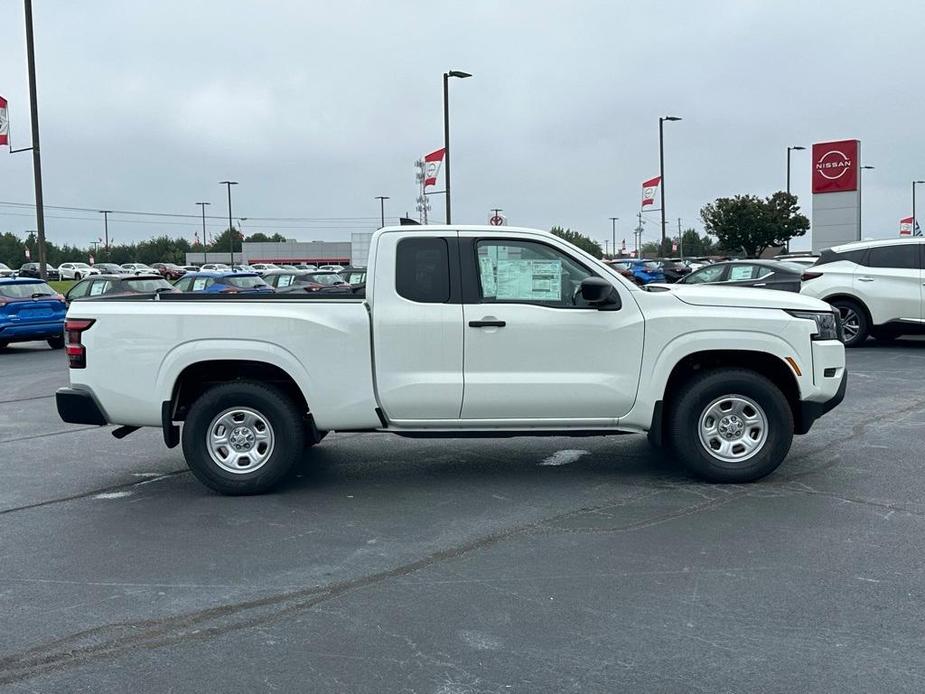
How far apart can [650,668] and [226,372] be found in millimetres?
4277

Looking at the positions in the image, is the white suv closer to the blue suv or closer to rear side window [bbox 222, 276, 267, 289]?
the blue suv

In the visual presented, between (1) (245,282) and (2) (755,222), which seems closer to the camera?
(1) (245,282)

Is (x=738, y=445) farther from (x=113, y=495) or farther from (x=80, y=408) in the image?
(x=80, y=408)

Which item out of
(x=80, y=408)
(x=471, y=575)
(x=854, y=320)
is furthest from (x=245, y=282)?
(x=471, y=575)

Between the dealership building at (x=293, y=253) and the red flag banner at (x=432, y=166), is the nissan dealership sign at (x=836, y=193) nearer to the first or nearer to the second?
the red flag banner at (x=432, y=166)

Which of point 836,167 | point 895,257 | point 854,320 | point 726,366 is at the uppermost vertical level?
point 836,167

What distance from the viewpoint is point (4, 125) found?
2519 cm

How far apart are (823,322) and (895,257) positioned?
9.64 metres

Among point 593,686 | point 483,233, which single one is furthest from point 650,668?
point 483,233

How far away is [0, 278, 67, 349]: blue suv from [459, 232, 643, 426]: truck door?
15.0 meters

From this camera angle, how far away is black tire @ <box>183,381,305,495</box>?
702 cm

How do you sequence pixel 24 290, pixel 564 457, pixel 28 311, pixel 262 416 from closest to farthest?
pixel 262 416 < pixel 564 457 < pixel 28 311 < pixel 24 290

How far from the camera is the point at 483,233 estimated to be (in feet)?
23.6

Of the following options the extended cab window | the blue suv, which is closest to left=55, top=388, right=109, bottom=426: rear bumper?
the extended cab window
